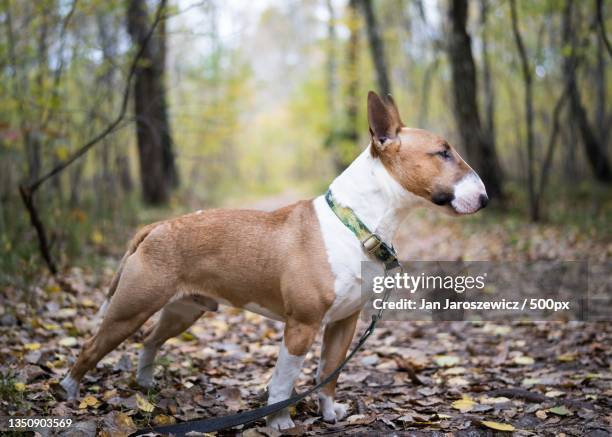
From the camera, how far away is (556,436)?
324cm

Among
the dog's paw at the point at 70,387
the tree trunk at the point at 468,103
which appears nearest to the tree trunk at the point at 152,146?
the tree trunk at the point at 468,103

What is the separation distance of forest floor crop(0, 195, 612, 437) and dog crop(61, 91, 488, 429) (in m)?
0.32

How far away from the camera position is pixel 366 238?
10.8 ft

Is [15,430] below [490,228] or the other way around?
the other way around

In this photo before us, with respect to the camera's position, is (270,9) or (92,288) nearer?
(92,288)

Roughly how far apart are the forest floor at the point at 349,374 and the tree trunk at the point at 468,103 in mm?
6536

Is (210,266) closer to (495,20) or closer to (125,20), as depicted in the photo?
(125,20)

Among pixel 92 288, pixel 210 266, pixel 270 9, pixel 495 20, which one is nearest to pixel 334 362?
pixel 210 266

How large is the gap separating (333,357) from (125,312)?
4.38ft

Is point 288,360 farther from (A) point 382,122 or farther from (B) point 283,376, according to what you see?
(A) point 382,122

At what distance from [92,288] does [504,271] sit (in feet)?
17.7

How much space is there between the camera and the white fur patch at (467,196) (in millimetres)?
3199

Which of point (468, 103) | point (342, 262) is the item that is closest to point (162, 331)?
point (342, 262)

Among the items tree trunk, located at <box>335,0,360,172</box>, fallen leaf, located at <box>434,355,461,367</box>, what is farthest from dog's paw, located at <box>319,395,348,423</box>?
tree trunk, located at <box>335,0,360,172</box>
